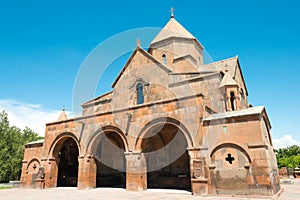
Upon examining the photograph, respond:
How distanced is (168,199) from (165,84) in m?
7.45

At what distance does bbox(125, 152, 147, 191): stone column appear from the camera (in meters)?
10.8

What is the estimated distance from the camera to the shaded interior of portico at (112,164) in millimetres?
14922

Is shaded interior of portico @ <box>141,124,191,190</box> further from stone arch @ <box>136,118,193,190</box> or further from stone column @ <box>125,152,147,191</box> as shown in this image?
stone column @ <box>125,152,147,191</box>

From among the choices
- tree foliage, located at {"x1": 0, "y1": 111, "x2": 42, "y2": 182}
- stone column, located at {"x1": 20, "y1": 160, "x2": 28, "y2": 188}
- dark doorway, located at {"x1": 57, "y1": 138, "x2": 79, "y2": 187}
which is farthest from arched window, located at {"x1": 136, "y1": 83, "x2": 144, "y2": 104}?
tree foliage, located at {"x1": 0, "y1": 111, "x2": 42, "y2": 182}

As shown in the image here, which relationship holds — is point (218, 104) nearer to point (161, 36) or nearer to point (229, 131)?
point (229, 131)

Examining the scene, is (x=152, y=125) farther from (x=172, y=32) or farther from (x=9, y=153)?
(x=9, y=153)

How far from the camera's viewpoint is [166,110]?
1083 centimetres

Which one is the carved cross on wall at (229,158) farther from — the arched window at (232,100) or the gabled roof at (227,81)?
the gabled roof at (227,81)

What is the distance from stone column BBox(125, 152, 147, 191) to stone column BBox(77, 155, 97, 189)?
2.89 metres

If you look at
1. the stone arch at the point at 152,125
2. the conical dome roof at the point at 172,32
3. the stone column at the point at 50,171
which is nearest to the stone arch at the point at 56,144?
the stone column at the point at 50,171

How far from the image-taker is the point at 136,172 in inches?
431

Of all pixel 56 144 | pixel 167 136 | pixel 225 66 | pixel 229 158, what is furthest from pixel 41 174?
pixel 225 66

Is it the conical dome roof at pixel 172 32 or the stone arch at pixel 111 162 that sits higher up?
the conical dome roof at pixel 172 32

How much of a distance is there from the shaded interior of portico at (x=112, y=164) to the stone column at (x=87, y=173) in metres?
1.74
